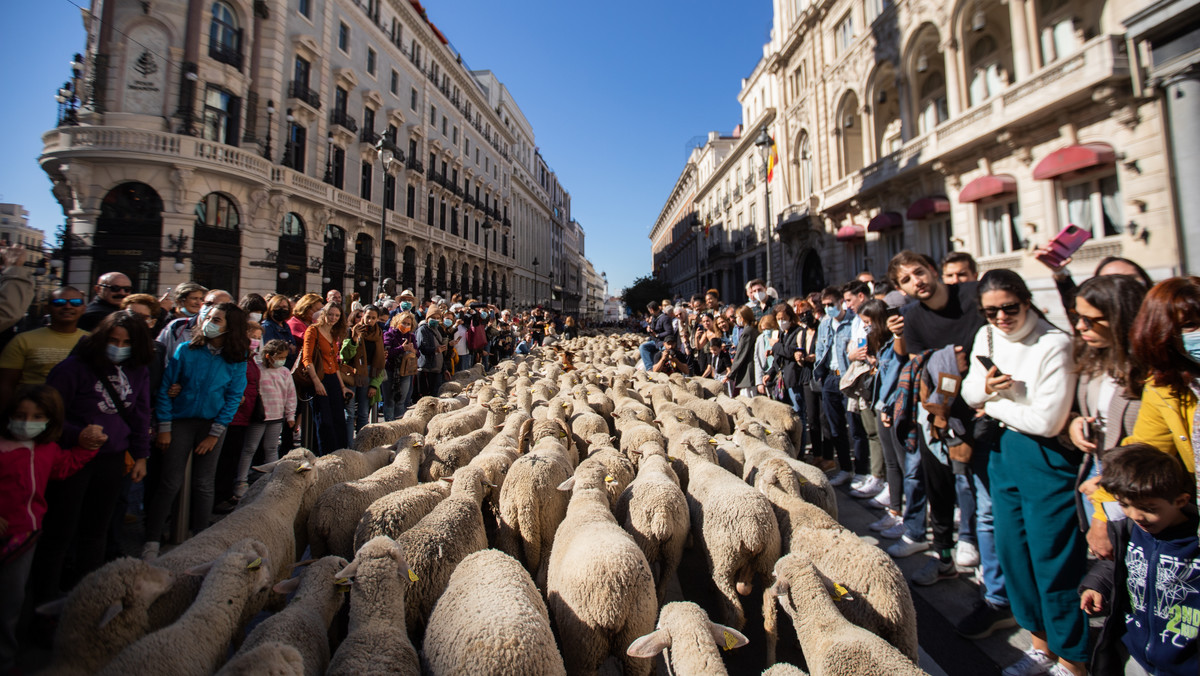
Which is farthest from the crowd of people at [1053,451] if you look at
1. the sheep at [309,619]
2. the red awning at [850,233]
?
the red awning at [850,233]

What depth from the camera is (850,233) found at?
19.9m

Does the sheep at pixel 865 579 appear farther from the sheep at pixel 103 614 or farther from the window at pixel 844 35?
the window at pixel 844 35

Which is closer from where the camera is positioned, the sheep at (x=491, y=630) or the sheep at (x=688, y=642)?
the sheep at (x=491, y=630)

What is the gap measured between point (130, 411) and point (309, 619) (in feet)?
7.53

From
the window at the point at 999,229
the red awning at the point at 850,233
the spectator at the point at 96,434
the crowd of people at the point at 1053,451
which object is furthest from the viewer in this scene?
the red awning at the point at 850,233

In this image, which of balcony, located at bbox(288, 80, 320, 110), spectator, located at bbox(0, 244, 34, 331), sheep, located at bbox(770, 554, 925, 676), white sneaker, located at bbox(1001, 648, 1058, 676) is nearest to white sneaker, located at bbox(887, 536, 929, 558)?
white sneaker, located at bbox(1001, 648, 1058, 676)

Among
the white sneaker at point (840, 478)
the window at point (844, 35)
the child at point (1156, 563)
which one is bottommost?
the white sneaker at point (840, 478)

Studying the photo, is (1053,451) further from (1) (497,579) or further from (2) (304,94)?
(2) (304,94)

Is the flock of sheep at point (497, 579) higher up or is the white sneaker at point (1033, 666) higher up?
the flock of sheep at point (497, 579)

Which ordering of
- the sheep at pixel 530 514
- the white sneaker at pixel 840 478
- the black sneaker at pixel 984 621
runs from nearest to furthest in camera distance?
1. the black sneaker at pixel 984 621
2. the sheep at pixel 530 514
3. the white sneaker at pixel 840 478

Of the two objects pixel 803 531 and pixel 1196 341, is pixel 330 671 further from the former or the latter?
pixel 1196 341

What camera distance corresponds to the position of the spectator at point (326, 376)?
5477mm

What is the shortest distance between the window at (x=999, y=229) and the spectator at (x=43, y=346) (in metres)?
18.5

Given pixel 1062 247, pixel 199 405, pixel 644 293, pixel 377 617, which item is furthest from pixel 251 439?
pixel 644 293
